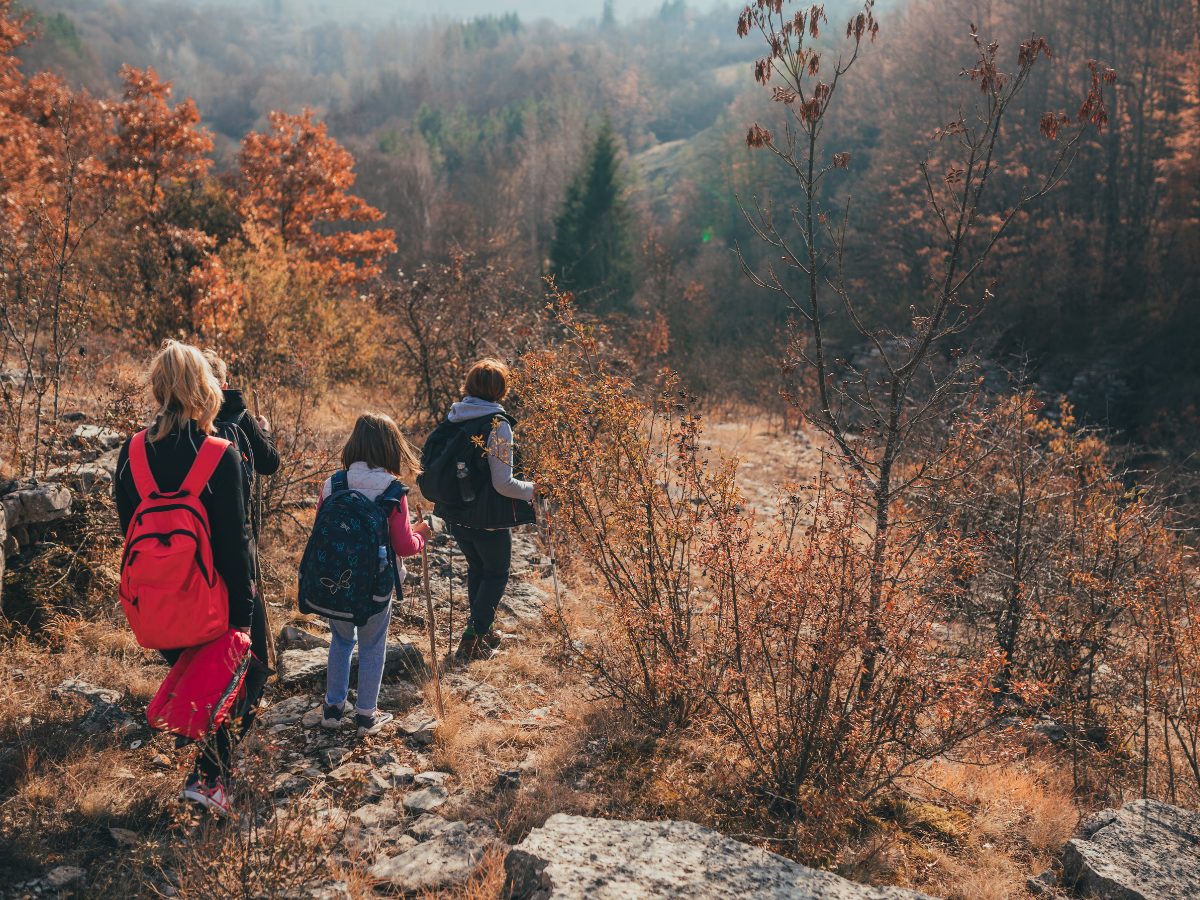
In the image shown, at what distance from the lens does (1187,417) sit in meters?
15.6

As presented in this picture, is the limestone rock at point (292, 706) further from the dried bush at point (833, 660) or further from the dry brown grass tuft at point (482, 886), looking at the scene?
the dried bush at point (833, 660)

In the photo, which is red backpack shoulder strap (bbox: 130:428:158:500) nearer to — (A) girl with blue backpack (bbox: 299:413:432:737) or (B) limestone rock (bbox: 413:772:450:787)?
(A) girl with blue backpack (bbox: 299:413:432:737)

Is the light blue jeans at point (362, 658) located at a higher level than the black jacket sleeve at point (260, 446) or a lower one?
lower

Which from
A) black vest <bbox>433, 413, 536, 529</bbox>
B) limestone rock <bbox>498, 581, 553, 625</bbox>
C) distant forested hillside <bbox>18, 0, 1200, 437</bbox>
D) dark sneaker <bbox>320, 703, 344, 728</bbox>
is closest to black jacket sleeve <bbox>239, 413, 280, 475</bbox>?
black vest <bbox>433, 413, 536, 529</bbox>

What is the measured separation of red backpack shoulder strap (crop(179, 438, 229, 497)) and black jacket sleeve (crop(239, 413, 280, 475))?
560 mm

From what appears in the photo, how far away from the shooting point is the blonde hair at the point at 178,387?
8.12 ft

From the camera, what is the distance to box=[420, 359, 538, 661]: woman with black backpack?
12.3ft

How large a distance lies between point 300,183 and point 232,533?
1598cm

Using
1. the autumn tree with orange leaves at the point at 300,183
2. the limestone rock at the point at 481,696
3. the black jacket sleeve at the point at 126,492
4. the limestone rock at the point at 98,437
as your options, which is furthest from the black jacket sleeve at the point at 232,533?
the autumn tree with orange leaves at the point at 300,183

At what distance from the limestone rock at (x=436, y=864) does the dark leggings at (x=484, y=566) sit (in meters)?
1.53

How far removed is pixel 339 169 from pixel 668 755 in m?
17.0

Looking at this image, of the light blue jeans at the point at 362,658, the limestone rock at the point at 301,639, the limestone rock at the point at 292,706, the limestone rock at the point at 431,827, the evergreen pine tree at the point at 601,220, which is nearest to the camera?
the limestone rock at the point at 431,827

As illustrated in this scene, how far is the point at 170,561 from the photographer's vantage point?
2.45 meters

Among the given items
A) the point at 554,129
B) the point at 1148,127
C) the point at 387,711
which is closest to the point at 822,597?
the point at 387,711
